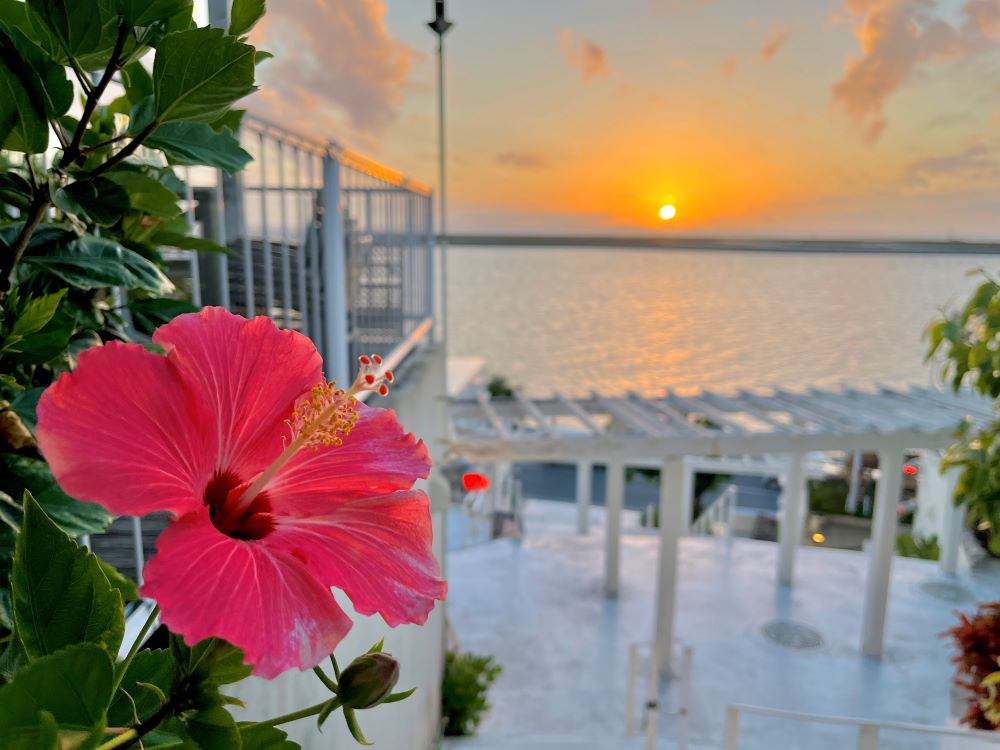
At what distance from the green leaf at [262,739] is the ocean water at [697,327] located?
596 centimetres

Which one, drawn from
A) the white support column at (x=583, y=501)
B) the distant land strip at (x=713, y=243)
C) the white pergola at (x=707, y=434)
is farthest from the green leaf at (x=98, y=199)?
the distant land strip at (x=713, y=243)

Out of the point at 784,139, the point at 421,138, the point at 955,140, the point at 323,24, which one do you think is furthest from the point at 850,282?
the point at 323,24

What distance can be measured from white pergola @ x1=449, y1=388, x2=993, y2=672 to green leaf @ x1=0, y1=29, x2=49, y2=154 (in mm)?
4653

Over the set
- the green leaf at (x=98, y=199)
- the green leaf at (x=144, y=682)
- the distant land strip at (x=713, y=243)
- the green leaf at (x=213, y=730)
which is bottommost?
the green leaf at (x=144, y=682)

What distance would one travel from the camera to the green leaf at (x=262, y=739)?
30 cm

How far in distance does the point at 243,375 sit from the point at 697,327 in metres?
19.7

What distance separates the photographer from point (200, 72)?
32cm

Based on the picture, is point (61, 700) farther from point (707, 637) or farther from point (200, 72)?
point (707, 637)

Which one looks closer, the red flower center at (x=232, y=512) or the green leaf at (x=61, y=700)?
the green leaf at (x=61, y=700)

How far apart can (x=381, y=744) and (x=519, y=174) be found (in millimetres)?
12030

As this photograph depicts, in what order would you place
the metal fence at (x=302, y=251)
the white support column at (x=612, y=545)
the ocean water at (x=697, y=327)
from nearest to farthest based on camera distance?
the metal fence at (x=302, y=251)
the white support column at (x=612, y=545)
the ocean water at (x=697, y=327)

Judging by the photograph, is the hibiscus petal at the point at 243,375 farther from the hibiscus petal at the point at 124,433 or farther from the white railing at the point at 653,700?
the white railing at the point at 653,700

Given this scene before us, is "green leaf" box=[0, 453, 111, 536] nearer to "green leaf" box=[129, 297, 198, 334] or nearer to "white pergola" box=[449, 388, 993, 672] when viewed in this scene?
"green leaf" box=[129, 297, 198, 334]

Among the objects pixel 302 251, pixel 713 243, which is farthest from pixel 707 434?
pixel 713 243
